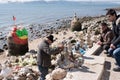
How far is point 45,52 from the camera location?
7.57 metres

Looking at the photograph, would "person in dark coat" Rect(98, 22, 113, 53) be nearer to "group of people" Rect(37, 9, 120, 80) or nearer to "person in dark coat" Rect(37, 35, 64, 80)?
"group of people" Rect(37, 9, 120, 80)

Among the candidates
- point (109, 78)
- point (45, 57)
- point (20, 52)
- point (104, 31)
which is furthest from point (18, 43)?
point (109, 78)

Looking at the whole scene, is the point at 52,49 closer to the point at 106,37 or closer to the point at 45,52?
the point at 45,52

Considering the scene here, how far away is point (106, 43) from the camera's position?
9.41 metres

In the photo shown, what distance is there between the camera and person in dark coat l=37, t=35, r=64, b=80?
7.43 m

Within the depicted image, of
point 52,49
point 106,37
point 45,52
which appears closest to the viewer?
point 52,49

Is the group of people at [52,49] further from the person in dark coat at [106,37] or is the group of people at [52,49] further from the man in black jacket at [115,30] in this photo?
the person in dark coat at [106,37]

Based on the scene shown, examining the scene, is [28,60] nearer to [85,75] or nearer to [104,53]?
[104,53]

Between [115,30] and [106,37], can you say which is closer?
[115,30]

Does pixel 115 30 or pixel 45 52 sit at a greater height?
pixel 115 30

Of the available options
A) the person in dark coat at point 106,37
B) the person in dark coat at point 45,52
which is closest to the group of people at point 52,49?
the person in dark coat at point 45,52

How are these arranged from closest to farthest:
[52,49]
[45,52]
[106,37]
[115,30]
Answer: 1. [52,49]
2. [45,52]
3. [115,30]
4. [106,37]

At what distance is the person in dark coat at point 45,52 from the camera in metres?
7.43

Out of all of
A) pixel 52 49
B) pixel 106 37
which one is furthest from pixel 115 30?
pixel 52 49
